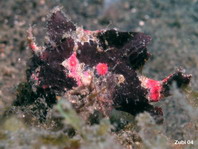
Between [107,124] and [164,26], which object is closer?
[107,124]

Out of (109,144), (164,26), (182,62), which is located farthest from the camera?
(164,26)

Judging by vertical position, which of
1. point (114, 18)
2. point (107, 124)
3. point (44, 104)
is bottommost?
point (107, 124)

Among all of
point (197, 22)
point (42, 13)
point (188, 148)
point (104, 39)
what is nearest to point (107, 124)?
point (188, 148)

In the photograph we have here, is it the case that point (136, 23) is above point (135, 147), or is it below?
above

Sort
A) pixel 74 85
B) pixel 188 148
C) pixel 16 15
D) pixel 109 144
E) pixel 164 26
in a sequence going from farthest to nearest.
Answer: pixel 164 26
pixel 16 15
pixel 74 85
pixel 188 148
pixel 109 144

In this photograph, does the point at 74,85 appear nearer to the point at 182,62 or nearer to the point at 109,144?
the point at 109,144

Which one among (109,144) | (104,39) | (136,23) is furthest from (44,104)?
(136,23)

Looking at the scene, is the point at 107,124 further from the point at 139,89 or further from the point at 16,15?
the point at 16,15
